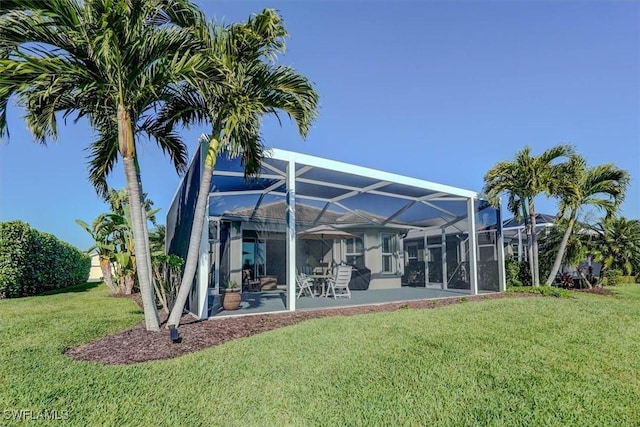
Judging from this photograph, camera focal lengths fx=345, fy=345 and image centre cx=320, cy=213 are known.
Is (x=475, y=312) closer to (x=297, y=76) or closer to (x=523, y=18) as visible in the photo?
(x=297, y=76)

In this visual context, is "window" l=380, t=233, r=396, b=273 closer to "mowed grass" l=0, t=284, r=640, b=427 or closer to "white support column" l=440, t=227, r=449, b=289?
"white support column" l=440, t=227, r=449, b=289

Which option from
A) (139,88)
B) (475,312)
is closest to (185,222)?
(139,88)

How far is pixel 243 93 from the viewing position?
607 centimetres

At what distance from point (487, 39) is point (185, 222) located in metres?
9.41

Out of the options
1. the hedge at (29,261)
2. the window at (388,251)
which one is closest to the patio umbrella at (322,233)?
the window at (388,251)

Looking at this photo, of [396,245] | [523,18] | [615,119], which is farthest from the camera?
[396,245]

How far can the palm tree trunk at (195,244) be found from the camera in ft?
19.6

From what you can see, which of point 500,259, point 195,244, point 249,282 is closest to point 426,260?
point 500,259

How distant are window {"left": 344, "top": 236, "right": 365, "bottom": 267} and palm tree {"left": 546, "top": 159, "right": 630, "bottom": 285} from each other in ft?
23.2

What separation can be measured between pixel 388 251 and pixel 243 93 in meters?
11.1

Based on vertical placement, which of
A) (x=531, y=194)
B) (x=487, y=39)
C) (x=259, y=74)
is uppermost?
(x=487, y=39)

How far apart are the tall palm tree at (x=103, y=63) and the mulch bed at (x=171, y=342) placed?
0.49 m

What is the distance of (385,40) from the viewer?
9859 millimetres

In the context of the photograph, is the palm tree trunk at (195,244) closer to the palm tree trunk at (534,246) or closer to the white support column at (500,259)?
the white support column at (500,259)
